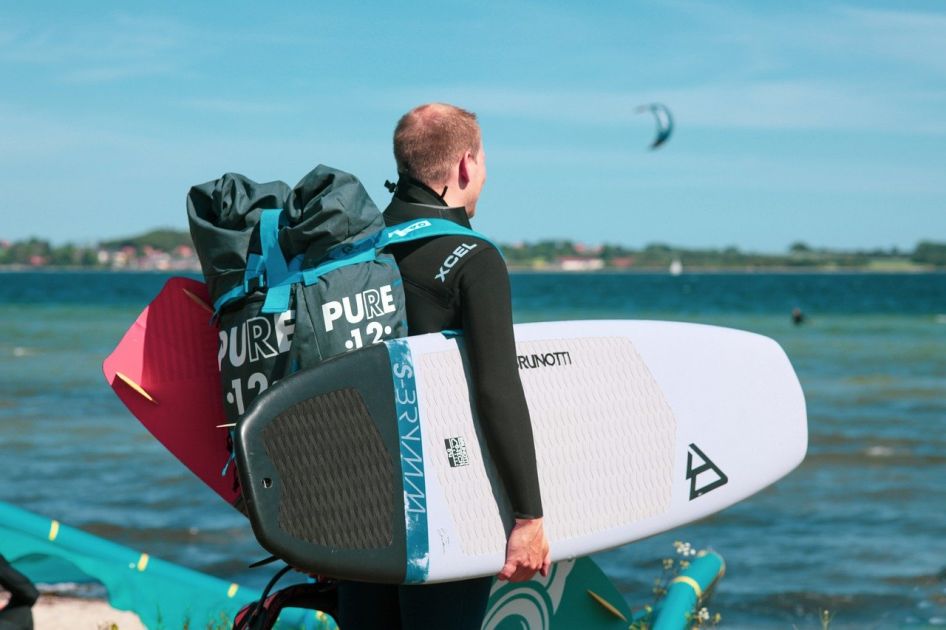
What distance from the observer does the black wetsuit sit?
220 cm

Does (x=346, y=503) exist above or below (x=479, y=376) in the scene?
below

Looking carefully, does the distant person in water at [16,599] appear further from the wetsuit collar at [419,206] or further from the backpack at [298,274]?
the wetsuit collar at [419,206]

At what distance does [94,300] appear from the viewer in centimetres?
6388

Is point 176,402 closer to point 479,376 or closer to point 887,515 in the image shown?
point 479,376

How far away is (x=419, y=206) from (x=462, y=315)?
26 cm

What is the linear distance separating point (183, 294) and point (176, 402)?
0.82ft

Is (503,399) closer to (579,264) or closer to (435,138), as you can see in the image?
(435,138)

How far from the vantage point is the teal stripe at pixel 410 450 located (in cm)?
237

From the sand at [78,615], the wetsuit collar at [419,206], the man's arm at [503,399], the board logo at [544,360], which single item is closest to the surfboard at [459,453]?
the board logo at [544,360]

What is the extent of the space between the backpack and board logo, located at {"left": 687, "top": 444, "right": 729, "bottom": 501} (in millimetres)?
930

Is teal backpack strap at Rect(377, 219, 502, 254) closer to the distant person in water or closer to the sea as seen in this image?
the distant person in water

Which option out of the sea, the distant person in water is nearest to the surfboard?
the distant person in water

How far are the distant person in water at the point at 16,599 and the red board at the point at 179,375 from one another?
617mm

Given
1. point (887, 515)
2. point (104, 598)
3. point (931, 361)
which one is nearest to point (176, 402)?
point (104, 598)
